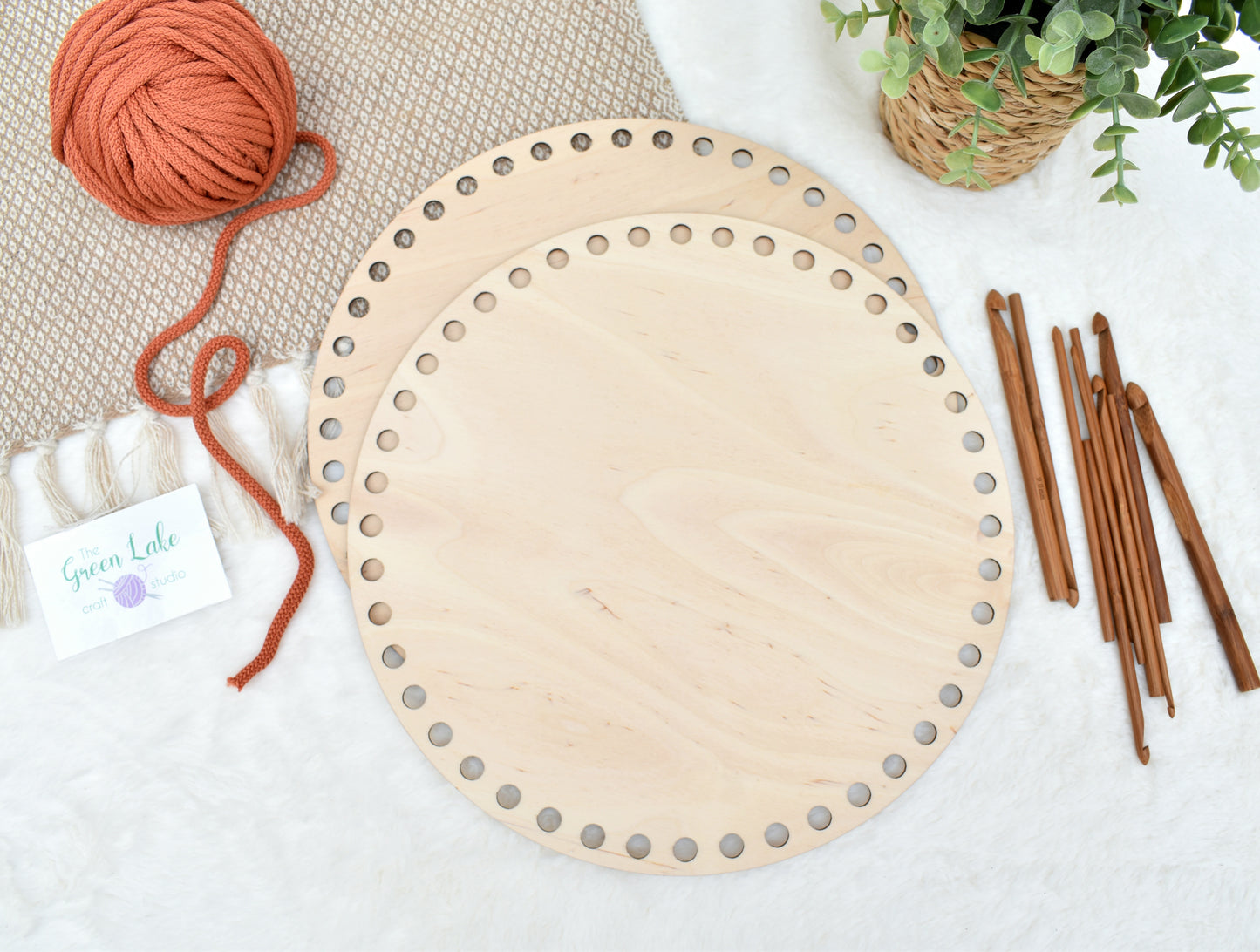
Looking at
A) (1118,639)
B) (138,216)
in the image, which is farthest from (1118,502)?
(138,216)

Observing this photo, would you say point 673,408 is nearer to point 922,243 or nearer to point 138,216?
point 922,243

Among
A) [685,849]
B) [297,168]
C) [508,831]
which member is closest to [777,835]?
[685,849]

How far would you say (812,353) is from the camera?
20.5 inches

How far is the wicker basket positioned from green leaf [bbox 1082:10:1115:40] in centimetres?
7

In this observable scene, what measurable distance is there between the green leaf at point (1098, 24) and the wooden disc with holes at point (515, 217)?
21 centimetres

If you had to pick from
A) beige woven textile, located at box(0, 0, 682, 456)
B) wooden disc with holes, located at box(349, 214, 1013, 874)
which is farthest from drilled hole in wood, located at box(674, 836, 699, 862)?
beige woven textile, located at box(0, 0, 682, 456)

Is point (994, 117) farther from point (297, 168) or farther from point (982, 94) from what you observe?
point (297, 168)

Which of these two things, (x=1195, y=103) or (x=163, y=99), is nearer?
(x=1195, y=103)

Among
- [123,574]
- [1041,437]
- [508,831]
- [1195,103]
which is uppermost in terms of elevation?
[1195,103]

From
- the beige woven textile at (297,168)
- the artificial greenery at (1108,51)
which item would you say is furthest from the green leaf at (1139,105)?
the beige woven textile at (297,168)

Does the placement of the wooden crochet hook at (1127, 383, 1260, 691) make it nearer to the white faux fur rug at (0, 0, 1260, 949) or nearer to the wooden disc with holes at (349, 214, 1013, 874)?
the white faux fur rug at (0, 0, 1260, 949)

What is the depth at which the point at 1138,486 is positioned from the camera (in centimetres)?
55

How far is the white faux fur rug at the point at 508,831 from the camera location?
53 cm

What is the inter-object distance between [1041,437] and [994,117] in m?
0.21
